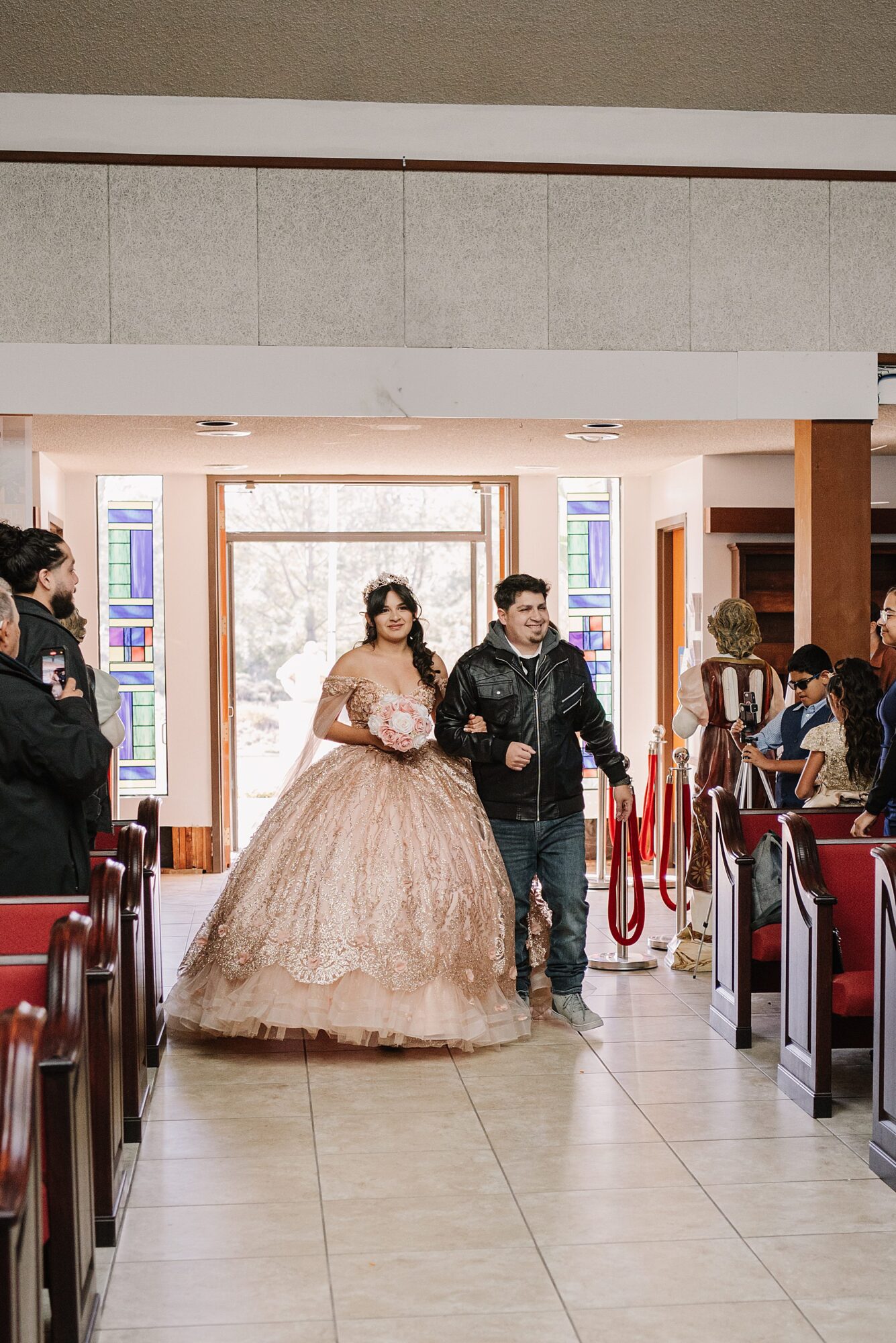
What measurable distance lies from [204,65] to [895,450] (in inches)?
187

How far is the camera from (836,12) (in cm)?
567

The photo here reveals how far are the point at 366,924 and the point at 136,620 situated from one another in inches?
198

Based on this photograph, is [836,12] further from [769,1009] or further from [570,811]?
[769,1009]

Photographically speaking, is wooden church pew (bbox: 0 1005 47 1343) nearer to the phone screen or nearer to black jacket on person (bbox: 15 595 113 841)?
the phone screen

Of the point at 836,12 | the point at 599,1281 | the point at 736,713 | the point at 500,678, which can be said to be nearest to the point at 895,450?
the point at 736,713

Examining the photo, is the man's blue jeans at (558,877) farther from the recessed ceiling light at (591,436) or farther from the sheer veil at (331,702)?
the recessed ceiling light at (591,436)

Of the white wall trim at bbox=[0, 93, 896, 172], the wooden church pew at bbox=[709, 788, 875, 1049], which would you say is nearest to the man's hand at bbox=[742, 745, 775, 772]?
the wooden church pew at bbox=[709, 788, 875, 1049]

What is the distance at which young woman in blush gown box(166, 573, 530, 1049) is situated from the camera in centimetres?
503

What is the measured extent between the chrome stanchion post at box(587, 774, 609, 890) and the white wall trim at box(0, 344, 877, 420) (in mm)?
2867

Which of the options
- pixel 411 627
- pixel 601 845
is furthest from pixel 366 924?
pixel 601 845

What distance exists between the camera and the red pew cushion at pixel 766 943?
530 cm

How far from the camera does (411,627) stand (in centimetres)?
582

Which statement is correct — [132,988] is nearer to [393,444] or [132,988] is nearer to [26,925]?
[26,925]

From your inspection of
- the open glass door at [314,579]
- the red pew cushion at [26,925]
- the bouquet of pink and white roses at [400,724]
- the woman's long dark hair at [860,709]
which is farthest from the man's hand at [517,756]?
the open glass door at [314,579]
